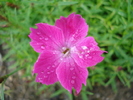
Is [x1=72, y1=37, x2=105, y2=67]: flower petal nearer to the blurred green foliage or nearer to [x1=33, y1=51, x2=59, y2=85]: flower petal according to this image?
[x1=33, y1=51, x2=59, y2=85]: flower petal

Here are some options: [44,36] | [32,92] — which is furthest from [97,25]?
[32,92]

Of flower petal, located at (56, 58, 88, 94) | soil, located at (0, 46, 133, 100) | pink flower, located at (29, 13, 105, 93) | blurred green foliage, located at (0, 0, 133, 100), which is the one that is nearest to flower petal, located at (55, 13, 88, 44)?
pink flower, located at (29, 13, 105, 93)

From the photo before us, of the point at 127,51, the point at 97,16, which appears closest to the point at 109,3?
the point at 97,16

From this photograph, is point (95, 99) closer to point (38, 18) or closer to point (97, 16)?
point (97, 16)

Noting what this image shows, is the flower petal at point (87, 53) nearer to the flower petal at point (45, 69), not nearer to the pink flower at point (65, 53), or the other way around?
the pink flower at point (65, 53)

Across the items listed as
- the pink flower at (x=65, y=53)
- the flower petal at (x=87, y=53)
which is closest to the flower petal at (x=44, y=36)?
the pink flower at (x=65, y=53)

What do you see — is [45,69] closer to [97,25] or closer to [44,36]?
[44,36]
